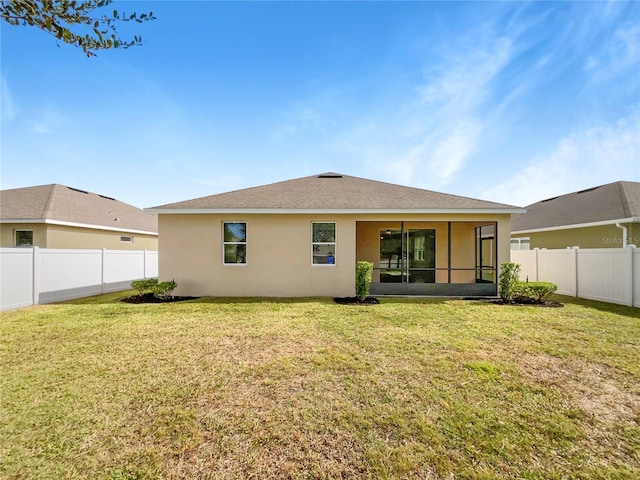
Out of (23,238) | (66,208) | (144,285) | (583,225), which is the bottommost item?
(144,285)

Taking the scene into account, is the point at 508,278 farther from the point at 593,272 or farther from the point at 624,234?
the point at 624,234

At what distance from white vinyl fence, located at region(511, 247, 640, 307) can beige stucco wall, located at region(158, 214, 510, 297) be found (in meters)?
3.05

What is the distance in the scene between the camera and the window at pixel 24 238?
12.5 metres

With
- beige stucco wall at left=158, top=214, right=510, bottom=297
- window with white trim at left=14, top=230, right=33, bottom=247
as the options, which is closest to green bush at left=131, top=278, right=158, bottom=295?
beige stucco wall at left=158, top=214, right=510, bottom=297

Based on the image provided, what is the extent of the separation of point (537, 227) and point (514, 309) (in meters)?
10.8

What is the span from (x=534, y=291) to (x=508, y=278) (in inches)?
32.5

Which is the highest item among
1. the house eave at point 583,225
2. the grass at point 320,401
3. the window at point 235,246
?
the house eave at point 583,225

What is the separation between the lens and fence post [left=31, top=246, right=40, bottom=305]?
344 inches

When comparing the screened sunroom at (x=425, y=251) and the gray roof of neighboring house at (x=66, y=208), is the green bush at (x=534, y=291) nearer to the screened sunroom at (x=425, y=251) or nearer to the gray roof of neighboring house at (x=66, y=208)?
the screened sunroom at (x=425, y=251)

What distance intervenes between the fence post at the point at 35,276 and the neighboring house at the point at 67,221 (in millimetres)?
4479

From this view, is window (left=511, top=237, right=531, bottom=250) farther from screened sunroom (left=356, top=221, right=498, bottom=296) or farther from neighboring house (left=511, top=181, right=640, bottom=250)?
screened sunroom (left=356, top=221, right=498, bottom=296)

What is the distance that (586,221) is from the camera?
13.3m

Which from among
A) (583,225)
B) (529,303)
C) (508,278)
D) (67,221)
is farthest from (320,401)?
(583,225)

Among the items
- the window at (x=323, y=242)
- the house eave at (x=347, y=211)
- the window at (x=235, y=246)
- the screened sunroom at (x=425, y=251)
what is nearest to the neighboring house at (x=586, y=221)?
the screened sunroom at (x=425, y=251)
